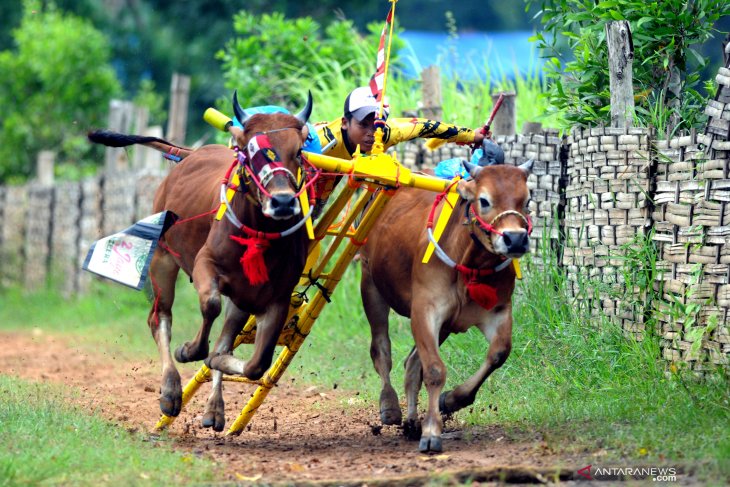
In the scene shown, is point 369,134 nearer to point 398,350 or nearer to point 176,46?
point 398,350

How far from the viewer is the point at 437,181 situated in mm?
7699

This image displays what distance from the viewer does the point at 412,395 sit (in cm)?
832

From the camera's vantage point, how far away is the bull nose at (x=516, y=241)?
274 inches

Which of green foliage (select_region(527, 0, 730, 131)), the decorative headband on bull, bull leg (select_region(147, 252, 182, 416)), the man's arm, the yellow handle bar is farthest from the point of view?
green foliage (select_region(527, 0, 730, 131))

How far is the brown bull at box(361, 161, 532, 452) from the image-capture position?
7230mm

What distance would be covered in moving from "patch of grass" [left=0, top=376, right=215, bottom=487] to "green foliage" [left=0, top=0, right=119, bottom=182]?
15.6m

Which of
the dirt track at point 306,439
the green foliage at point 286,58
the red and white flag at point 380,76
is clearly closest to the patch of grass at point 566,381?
the dirt track at point 306,439

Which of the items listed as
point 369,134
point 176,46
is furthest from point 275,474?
point 176,46

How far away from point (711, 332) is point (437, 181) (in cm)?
200

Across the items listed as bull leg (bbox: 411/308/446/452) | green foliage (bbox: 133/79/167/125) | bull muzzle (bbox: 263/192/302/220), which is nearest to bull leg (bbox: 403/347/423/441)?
bull leg (bbox: 411/308/446/452)

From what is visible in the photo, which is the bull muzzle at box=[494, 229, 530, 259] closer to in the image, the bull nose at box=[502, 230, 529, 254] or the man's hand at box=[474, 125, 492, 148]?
the bull nose at box=[502, 230, 529, 254]

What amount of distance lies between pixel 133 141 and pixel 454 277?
3065 millimetres

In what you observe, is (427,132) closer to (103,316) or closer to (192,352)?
(192,352)

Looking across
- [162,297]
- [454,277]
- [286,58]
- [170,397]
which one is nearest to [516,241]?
[454,277]
